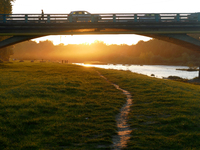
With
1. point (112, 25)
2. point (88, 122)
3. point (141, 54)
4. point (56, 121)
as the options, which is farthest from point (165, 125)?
point (141, 54)

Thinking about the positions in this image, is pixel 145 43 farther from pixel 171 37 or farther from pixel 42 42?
pixel 171 37

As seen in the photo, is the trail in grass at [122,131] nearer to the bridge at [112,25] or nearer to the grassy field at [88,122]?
the grassy field at [88,122]

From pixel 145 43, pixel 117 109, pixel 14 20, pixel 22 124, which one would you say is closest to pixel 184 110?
pixel 117 109

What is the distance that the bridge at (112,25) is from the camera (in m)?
25.7

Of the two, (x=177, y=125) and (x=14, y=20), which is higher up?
(x=14, y=20)

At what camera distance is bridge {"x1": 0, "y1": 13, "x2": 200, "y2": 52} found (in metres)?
25.7

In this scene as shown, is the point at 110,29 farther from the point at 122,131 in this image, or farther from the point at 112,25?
the point at 122,131

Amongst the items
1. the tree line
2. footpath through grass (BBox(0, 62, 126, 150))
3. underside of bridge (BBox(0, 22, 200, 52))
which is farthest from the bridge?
the tree line

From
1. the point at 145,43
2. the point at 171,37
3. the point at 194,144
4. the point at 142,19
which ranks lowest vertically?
the point at 194,144

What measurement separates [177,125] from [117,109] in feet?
10.4

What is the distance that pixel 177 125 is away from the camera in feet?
25.8

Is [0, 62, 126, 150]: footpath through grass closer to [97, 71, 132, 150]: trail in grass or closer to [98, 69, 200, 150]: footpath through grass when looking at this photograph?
[97, 71, 132, 150]: trail in grass

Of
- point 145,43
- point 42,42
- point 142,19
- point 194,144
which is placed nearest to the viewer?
point 194,144

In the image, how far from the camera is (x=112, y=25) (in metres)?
25.8
